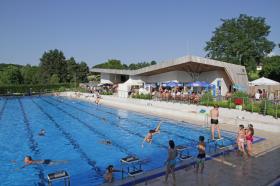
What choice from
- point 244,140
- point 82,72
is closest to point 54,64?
point 82,72

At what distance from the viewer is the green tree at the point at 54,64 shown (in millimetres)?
73688

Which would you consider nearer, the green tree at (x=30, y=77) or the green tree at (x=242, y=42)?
the green tree at (x=242, y=42)

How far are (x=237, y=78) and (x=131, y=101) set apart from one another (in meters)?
10.0

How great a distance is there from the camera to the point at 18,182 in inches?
309

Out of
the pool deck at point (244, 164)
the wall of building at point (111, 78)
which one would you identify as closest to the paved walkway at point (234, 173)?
the pool deck at point (244, 164)

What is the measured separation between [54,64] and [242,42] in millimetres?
51838

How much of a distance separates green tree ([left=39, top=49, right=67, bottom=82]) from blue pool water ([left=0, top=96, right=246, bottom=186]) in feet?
184

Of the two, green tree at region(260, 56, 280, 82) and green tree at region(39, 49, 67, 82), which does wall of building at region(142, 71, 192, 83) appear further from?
green tree at region(39, 49, 67, 82)

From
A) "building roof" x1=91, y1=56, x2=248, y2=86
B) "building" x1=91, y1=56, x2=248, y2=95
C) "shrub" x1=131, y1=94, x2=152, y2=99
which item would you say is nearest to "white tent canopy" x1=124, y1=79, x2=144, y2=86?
"building" x1=91, y1=56, x2=248, y2=95

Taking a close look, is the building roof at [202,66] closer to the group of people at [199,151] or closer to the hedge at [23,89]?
the group of people at [199,151]

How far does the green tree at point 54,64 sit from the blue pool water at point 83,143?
5621 centimetres

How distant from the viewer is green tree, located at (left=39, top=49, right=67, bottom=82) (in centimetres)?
7369

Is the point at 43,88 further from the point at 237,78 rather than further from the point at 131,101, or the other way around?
the point at 237,78

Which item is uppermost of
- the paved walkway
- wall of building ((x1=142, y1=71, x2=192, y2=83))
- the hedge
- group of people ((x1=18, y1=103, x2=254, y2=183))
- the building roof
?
the building roof
